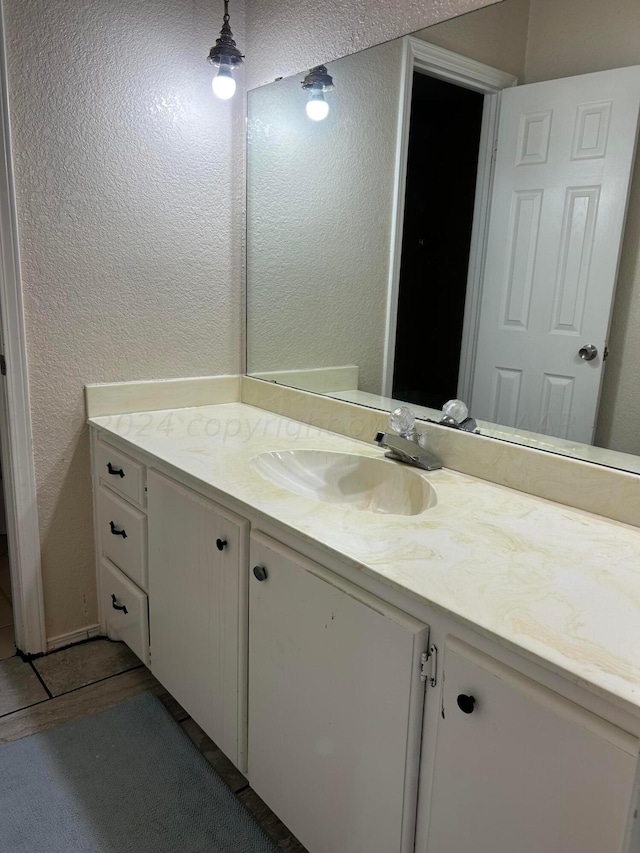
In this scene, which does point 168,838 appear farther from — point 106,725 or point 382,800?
point 382,800

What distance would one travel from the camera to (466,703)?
2.76 ft

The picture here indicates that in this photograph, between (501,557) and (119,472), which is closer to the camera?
(501,557)

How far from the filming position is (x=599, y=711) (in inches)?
28.0

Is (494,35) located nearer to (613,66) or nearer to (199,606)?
(613,66)

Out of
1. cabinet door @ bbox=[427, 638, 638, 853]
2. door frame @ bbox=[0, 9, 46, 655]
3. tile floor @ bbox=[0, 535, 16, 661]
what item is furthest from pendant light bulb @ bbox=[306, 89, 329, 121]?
tile floor @ bbox=[0, 535, 16, 661]

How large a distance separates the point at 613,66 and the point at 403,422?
838mm

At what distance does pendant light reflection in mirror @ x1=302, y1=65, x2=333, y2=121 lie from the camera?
6.06 ft

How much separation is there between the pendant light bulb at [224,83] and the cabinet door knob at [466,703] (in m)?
1.85

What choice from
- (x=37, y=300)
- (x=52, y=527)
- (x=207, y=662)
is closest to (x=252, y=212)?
(x=37, y=300)

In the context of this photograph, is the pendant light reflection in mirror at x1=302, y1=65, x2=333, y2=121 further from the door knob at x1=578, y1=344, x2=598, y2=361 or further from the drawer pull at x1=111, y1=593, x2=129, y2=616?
the drawer pull at x1=111, y1=593, x2=129, y2=616

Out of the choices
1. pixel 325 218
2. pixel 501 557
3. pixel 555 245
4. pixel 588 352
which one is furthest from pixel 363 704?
pixel 325 218

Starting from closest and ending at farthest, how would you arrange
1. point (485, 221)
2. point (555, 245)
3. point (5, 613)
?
point (555, 245), point (485, 221), point (5, 613)

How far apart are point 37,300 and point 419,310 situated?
1.10 m

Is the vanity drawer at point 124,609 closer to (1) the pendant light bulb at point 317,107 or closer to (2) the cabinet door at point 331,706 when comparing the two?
(2) the cabinet door at point 331,706
